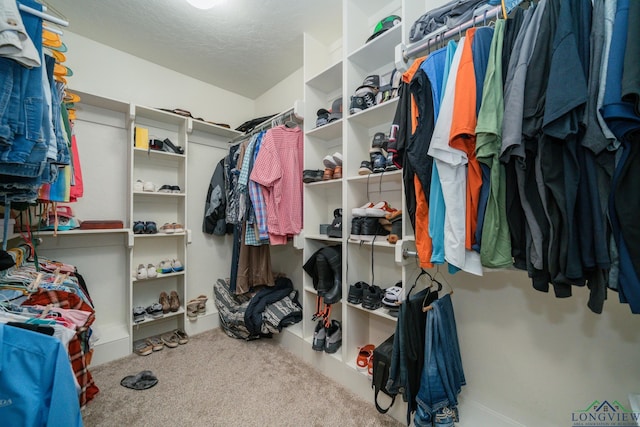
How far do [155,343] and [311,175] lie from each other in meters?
1.98

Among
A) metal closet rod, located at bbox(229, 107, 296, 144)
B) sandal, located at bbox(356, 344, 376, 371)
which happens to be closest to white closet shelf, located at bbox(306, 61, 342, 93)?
metal closet rod, located at bbox(229, 107, 296, 144)

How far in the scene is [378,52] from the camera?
63.8 inches

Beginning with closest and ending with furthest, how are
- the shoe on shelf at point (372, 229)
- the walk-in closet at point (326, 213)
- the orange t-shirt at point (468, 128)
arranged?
the walk-in closet at point (326, 213) < the orange t-shirt at point (468, 128) < the shoe on shelf at point (372, 229)

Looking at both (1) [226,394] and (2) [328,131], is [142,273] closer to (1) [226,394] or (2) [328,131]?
(1) [226,394]

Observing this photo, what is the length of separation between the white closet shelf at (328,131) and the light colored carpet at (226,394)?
176 cm

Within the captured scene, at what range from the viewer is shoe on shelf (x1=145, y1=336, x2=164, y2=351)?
6.88 ft

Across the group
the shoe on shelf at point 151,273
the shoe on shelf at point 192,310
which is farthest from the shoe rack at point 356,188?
the shoe on shelf at point 151,273

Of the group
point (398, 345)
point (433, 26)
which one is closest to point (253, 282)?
point (398, 345)

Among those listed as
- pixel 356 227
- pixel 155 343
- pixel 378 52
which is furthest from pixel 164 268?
pixel 378 52

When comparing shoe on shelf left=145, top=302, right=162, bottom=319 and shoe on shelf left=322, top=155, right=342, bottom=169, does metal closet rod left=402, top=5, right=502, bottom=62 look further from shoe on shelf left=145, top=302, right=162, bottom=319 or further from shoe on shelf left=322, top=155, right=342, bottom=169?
shoe on shelf left=145, top=302, right=162, bottom=319

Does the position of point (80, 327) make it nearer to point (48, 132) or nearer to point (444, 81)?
point (48, 132)

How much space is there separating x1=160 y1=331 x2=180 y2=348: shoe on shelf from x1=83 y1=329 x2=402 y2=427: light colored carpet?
2.9 inches

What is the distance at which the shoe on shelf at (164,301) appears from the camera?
2.25 meters

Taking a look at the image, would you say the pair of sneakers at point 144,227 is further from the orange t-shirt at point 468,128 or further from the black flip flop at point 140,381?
the orange t-shirt at point 468,128
